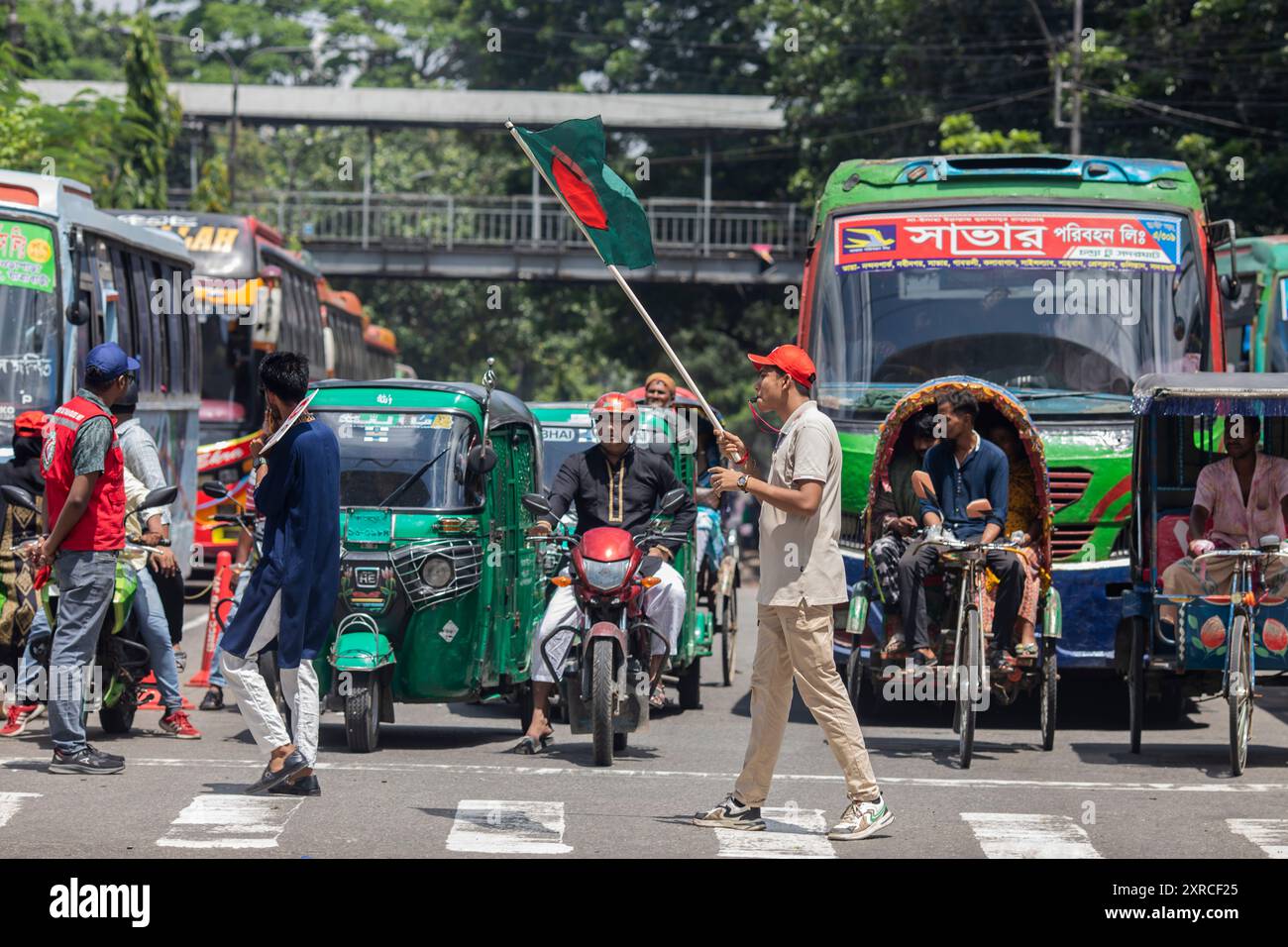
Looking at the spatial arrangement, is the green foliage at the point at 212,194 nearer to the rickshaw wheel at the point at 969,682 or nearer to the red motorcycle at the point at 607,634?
the red motorcycle at the point at 607,634

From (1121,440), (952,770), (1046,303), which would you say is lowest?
(952,770)

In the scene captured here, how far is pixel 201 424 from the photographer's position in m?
24.2

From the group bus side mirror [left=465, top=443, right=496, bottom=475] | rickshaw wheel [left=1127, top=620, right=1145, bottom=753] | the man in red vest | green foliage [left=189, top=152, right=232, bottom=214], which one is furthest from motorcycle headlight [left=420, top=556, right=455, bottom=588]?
green foliage [left=189, top=152, right=232, bottom=214]

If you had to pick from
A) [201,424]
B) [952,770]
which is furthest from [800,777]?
[201,424]

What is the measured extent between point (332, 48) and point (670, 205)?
31.9 meters

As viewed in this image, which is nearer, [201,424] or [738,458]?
[738,458]

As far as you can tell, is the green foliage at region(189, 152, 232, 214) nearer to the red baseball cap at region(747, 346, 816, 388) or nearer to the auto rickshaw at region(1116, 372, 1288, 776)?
the auto rickshaw at region(1116, 372, 1288, 776)

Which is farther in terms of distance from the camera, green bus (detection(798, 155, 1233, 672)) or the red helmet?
green bus (detection(798, 155, 1233, 672))

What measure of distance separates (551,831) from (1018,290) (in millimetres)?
6632

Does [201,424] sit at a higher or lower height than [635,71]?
lower

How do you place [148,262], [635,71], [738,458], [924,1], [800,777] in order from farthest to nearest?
[635,71] → [924,1] → [148,262] → [800,777] → [738,458]

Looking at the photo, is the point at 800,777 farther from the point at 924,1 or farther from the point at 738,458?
the point at 924,1

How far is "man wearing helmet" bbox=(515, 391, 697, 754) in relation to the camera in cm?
1152

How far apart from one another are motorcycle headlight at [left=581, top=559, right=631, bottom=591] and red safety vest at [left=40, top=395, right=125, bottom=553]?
2.41m
